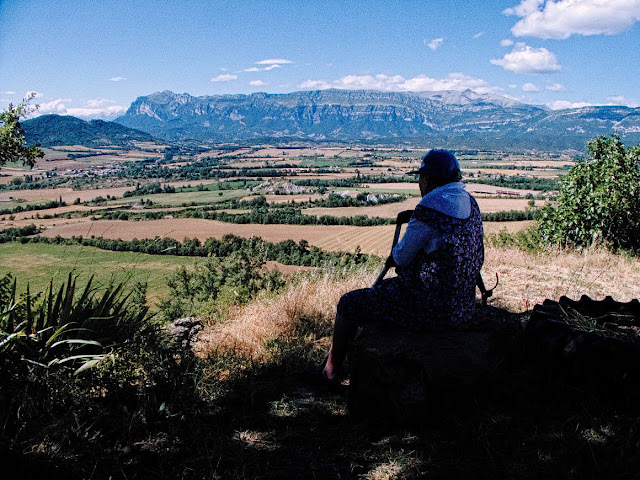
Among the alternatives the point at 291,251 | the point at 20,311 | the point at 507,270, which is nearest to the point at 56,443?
the point at 20,311

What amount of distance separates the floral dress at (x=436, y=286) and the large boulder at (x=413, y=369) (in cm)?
12

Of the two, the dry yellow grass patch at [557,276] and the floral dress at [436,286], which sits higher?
the floral dress at [436,286]

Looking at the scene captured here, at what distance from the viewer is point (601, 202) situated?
955cm

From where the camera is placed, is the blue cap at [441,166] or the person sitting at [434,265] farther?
the blue cap at [441,166]

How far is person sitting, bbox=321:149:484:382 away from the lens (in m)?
2.94

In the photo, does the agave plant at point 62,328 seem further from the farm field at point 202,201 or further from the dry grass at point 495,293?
the dry grass at point 495,293

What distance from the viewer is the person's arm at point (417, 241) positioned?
115 inches

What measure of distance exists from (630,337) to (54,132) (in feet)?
715

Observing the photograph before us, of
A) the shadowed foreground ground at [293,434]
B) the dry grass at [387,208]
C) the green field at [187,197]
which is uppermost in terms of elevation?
the shadowed foreground ground at [293,434]

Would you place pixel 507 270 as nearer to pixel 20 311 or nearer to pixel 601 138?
pixel 601 138

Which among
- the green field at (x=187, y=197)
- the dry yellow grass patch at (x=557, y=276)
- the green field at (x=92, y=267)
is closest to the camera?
the green field at (x=92, y=267)

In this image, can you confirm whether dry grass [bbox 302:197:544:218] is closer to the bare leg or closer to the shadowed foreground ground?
the bare leg

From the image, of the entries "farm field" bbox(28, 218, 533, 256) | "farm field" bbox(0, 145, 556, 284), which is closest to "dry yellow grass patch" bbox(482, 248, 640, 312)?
"farm field" bbox(0, 145, 556, 284)

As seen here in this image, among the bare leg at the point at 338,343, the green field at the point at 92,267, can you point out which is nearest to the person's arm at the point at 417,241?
the bare leg at the point at 338,343
